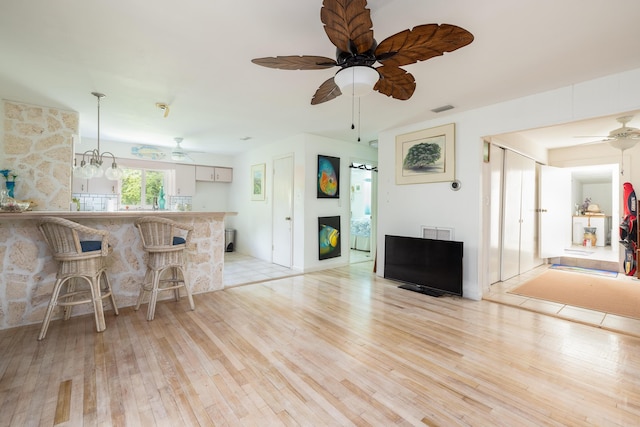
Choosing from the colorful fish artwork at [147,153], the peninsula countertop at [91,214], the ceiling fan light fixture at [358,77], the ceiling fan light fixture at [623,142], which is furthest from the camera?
the colorful fish artwork at [147,153]

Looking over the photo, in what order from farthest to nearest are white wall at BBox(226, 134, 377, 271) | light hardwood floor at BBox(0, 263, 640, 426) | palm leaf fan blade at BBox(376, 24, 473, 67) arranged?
white wall at BBox(226, 134, 377, 271)
light hardwood floor at BBox(0, 263, 640, 426)
palm leaf fan blade at BBox(376, 24, 473, 67)

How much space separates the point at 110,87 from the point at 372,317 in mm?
3643

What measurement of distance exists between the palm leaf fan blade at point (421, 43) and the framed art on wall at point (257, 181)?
4488 millimetres

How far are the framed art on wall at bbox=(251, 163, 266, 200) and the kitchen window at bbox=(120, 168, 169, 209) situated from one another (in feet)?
6.82

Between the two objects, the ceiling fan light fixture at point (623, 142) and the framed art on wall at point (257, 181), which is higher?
the ceiling fan light fixture at point (623, 142)

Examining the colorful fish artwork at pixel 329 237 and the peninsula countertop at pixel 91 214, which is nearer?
the peninsula countertop at pixel 91 214

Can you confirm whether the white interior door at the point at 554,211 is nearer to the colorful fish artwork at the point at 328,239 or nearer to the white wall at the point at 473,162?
the white wall at the point at 473,162

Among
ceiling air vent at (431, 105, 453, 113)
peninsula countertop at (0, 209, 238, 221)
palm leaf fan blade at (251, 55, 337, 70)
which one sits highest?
ceiling air vent at (431, 105, 453, 113)

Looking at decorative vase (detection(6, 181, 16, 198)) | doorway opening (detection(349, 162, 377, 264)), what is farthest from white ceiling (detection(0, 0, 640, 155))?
doorway opening (detection(349, 162, 377, 264))

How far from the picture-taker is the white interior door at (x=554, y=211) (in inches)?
207

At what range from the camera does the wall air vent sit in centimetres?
379

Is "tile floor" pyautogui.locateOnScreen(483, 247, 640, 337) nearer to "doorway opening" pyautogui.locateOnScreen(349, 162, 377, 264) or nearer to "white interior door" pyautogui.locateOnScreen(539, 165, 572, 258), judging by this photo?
"white interior door" pyautogui.locateOnScreen(539, 165, 572, 258)

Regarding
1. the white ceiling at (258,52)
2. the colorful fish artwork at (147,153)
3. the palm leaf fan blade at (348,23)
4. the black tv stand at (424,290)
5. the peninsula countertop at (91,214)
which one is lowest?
the black tv stand at (424,290)

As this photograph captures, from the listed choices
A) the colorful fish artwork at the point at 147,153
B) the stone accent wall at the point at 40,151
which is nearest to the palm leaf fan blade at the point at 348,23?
the stone accent wall at the point at 40,151
